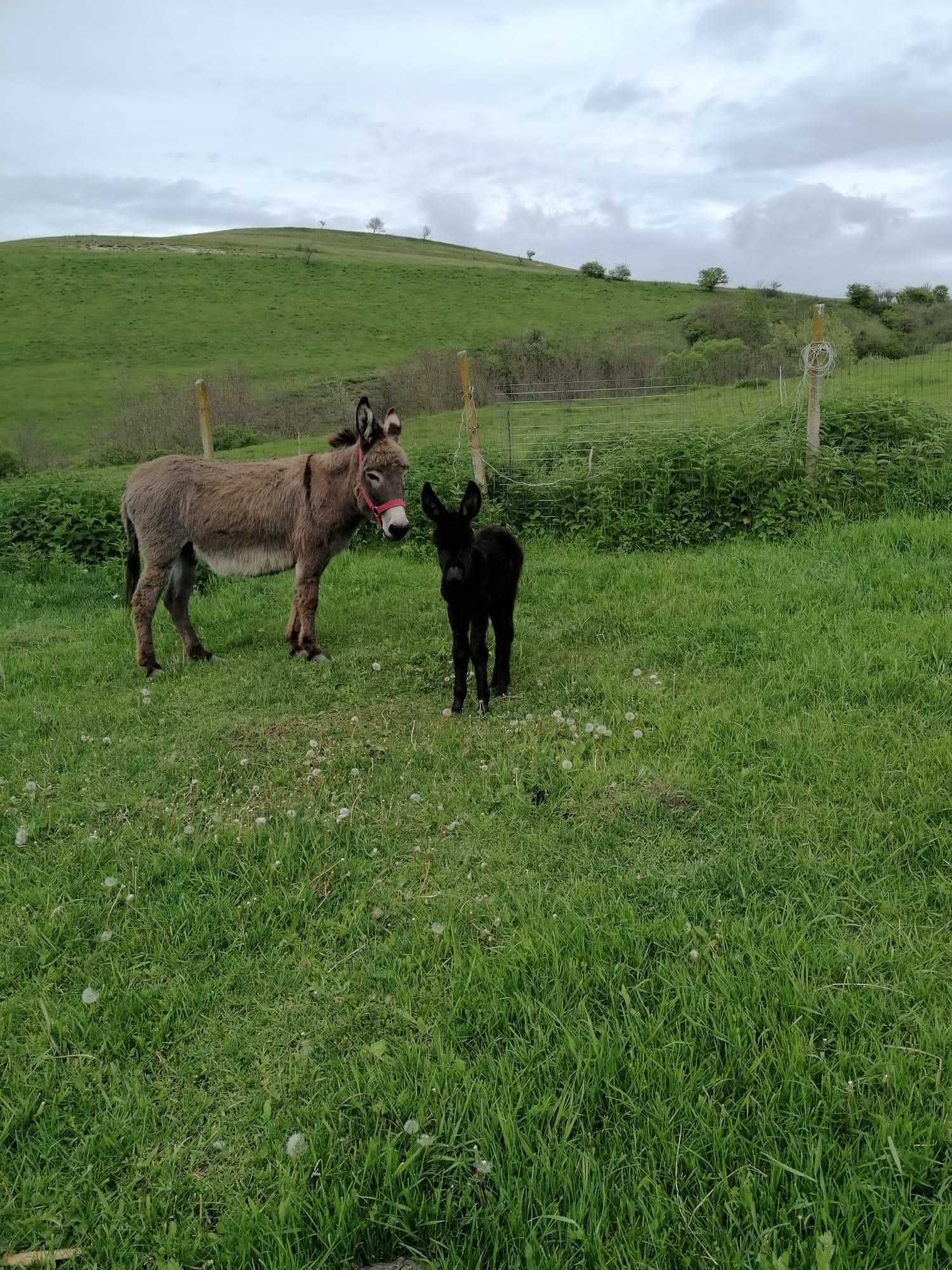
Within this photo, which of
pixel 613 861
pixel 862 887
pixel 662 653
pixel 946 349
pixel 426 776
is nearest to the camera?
pixel 862 887

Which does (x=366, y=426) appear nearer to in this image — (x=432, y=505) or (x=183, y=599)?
(x=432, y=505)

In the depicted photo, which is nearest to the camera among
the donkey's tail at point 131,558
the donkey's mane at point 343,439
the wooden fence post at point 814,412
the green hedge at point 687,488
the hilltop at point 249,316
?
the donkey's mane at point 343,439

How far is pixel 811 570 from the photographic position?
7.32 meters

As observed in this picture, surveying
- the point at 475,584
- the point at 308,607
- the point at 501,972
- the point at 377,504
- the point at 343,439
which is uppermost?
the point at 343,439

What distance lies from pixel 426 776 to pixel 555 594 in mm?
3842

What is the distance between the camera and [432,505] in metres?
4.94

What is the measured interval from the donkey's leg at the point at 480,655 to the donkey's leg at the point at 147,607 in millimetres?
3138

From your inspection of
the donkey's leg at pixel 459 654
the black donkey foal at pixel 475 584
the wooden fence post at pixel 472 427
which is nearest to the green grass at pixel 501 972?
the donkey's leg at pixel 459 654

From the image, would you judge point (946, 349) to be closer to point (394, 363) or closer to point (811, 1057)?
point (811, 1057)

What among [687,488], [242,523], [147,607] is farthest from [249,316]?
[147,607]

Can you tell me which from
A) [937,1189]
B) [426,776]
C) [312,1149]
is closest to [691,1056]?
[937,1189]

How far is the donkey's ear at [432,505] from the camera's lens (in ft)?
16.0

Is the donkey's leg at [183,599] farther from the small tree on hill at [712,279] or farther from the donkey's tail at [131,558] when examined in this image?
the small tree on hill at [712,279]

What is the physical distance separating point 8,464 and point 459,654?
26.7 meters
